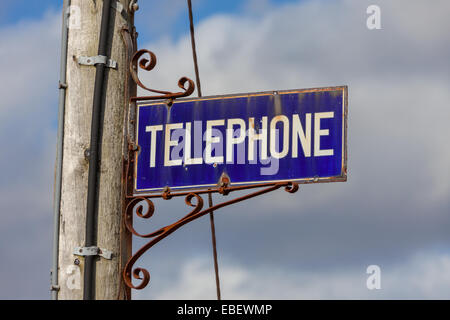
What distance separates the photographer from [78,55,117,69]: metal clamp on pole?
902 cm

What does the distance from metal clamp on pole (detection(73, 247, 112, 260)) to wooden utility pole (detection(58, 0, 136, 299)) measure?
1.0 inches

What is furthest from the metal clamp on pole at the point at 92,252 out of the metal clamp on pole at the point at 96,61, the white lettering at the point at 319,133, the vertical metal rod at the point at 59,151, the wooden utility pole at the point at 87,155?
the white lettering at the point at 319,133

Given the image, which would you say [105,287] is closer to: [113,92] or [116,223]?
[116,223]

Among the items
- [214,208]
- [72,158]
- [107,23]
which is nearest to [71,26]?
[107,23]

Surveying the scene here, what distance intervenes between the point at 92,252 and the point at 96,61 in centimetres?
133

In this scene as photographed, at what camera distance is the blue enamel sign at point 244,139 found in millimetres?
8688

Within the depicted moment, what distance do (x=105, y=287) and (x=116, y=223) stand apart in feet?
1.44

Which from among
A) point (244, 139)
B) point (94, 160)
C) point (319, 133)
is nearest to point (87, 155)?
point (94, 160)

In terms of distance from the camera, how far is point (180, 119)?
905 centimetres

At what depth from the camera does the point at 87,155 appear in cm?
891

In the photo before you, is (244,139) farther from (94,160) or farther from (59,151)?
(59,151)

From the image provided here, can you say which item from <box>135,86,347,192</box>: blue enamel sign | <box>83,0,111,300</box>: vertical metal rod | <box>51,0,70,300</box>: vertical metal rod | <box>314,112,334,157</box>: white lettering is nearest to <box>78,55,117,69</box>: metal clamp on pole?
<box>83,0,111,300</box>: vertical metal rod

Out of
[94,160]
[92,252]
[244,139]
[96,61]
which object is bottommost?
[92,252]

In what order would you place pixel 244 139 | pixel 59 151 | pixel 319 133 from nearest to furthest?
pixel 319 133 → pixel 244 139 → pixel 59 151
